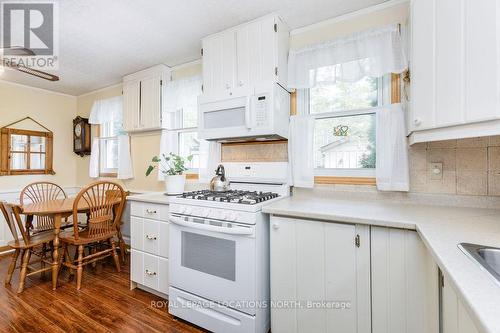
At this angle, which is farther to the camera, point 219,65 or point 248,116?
point 219,65

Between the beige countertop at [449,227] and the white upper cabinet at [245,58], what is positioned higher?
the white upper cabinet at [245,58]

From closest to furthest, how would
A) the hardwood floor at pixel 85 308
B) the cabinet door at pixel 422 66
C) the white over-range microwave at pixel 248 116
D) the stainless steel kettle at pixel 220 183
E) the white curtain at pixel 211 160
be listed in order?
the cabinet door at pixel 422 66 → the hardwood floor at pixel 85 308 → the white over-range microwave at pixel 248 116 → the stainless steel kettle at pixel 220 183 → the white curtain at pixel 211 160

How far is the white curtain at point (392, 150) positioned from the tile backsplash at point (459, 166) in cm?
9

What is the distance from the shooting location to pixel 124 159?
337cm

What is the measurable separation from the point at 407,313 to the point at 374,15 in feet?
6.56

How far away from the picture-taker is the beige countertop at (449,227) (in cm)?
58

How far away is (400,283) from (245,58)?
6.19ft

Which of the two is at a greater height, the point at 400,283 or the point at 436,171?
the point at 436,171

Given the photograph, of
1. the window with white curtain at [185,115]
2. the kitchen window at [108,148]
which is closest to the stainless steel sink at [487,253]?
the window with white curtain at [185,115]

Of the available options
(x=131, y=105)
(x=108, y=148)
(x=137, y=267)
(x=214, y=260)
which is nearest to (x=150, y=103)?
(x=131, y=105)

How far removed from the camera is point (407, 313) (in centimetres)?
122

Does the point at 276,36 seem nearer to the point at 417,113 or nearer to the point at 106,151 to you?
the point at 417,113

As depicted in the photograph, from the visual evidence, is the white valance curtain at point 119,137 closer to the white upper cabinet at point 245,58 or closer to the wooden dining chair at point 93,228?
the wooden dining chair at point 93,228

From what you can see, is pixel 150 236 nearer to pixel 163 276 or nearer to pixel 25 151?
pixel 163 276
